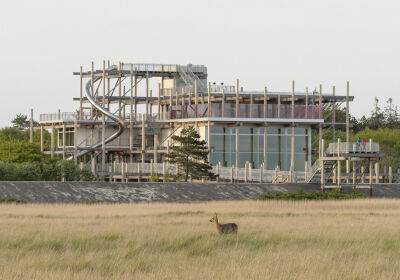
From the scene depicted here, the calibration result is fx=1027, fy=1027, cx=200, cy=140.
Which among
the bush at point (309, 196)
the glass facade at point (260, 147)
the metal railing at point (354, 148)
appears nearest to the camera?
the bush at point (309, 196)

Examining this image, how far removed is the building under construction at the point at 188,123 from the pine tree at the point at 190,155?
7523mm

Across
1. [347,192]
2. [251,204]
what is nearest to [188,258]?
[251,204]

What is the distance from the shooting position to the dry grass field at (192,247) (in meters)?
24.7

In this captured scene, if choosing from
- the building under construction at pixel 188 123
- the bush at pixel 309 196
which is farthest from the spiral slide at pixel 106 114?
the bush at pixel 309 196

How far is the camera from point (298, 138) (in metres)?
92.1

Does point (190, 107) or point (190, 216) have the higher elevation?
point (190, 107)

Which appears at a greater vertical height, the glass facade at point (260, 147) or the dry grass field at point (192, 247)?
the glass facade at point (260, 147)

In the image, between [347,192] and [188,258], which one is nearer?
[188,258]

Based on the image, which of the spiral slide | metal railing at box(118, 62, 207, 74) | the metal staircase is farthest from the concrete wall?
metal railing at box(118, 62, 207, 74)

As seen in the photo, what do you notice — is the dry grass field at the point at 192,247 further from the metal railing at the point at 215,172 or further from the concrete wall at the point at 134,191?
the metal railing at the point at 215,172

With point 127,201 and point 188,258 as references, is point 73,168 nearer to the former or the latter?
point 127,201

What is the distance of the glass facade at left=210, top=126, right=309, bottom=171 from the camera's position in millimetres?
89750

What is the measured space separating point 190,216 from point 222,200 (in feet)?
66.7

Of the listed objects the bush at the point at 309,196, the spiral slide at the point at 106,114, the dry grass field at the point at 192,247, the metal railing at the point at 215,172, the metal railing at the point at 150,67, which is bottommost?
the dry grass field at the point at 192,247
